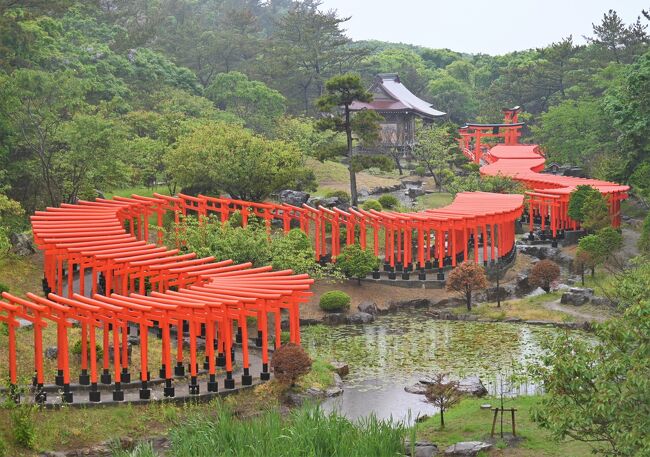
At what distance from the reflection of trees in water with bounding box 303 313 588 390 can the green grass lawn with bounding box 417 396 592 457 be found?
340 cm

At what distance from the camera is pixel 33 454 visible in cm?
2117

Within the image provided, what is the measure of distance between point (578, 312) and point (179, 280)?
1267 cm

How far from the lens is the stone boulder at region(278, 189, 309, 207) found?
4838 cm

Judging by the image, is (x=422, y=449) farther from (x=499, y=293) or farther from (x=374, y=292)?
(x=374, y=292)

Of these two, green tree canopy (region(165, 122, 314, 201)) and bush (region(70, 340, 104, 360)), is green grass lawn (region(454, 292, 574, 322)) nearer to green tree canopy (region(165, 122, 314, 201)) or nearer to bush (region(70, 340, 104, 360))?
green tree canopy (region(165, 122, 314, 201))

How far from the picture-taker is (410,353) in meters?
30.6

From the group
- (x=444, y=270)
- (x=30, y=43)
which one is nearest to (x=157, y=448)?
(x=444, y=270)

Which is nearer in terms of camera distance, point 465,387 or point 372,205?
point 465,387

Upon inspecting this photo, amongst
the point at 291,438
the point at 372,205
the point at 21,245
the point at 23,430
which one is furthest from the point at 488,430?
the point at 372,205

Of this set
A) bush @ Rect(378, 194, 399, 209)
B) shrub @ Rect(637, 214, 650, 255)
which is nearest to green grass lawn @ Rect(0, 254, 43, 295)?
bush @ Rect(378, 194, 399, 209)

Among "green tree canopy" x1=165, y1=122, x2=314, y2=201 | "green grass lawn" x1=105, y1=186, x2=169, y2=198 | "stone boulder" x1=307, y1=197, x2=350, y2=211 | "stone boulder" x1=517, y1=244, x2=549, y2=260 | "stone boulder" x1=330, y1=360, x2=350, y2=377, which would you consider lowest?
"stone boulder" x1=330, y1=360, x2=350, y2=377

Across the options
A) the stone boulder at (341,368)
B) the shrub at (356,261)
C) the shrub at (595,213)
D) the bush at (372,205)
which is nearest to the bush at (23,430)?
the stone boulder at (341,368)

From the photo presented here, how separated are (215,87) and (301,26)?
1307 cm

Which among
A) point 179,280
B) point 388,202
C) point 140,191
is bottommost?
point 179,280
